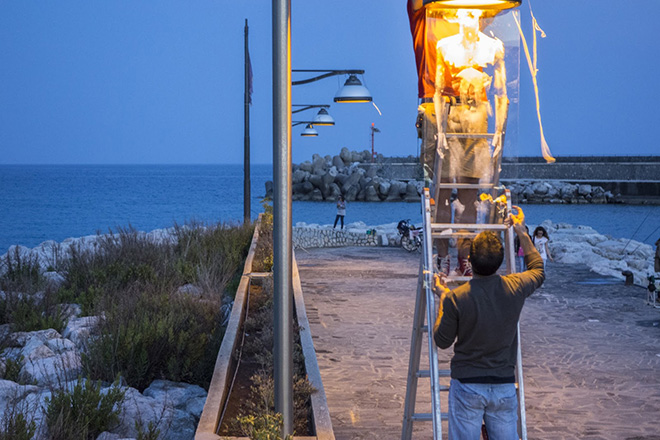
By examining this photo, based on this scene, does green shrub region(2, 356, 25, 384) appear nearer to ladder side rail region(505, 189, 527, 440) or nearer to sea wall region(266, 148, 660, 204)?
ladder side rail region(505, 189, 527, 440)

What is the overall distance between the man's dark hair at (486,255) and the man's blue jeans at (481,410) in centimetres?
70

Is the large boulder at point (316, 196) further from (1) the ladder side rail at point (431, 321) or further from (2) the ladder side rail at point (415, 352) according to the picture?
(1) the ladder side rail at point (431, 321)

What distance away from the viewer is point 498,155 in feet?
19.2

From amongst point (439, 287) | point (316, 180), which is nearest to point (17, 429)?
point (439, 287)

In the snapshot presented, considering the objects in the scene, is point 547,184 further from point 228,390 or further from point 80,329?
point 228,390

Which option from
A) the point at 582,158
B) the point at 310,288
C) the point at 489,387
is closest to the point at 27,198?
the point at 582,158

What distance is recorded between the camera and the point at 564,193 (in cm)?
8919

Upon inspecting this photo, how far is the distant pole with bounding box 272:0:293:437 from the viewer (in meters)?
5.70

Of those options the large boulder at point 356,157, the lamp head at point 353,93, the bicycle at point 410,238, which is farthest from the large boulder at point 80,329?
the large boulder at point 356,157

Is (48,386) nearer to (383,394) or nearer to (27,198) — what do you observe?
(383,394)

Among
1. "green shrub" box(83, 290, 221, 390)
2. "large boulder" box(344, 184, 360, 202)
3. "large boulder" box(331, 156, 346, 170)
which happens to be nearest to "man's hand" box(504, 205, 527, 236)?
"green shrub" box(83, 290, 221, 390)

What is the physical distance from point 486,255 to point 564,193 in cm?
8867

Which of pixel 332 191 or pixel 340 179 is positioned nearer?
pixel 332 191

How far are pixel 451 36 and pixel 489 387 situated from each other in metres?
2.65
